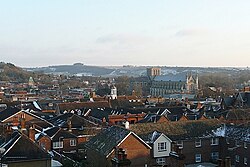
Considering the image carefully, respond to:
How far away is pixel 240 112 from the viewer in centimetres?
4984

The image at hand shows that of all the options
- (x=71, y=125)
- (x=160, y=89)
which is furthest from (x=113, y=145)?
(x=160, y=89)

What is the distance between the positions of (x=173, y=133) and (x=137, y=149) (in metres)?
5.81

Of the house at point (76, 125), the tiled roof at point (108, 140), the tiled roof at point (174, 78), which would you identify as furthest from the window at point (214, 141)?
the tiled roof at point (174, 78)

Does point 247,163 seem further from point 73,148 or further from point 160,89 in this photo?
point 160,89

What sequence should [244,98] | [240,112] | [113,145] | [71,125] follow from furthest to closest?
[244,98] → [240,112] → [71,125] → [113,145]

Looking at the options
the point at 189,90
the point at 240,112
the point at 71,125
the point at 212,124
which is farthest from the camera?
the point at 189,90

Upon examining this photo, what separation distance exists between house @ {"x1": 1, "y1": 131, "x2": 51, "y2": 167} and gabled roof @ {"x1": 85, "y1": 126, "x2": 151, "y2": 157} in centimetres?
524

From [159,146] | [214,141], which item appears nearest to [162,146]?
[159,146]

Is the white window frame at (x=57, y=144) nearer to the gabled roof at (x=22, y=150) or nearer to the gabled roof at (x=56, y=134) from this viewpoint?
the gabled roof at (x=56, y=134)

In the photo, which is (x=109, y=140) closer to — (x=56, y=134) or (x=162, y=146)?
(x=162, y=146)

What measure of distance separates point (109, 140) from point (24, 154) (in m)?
7.62

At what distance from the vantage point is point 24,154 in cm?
2639

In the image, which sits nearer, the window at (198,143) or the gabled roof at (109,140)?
the gabled roof at (109,140)

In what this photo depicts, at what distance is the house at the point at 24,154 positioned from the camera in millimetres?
25844
